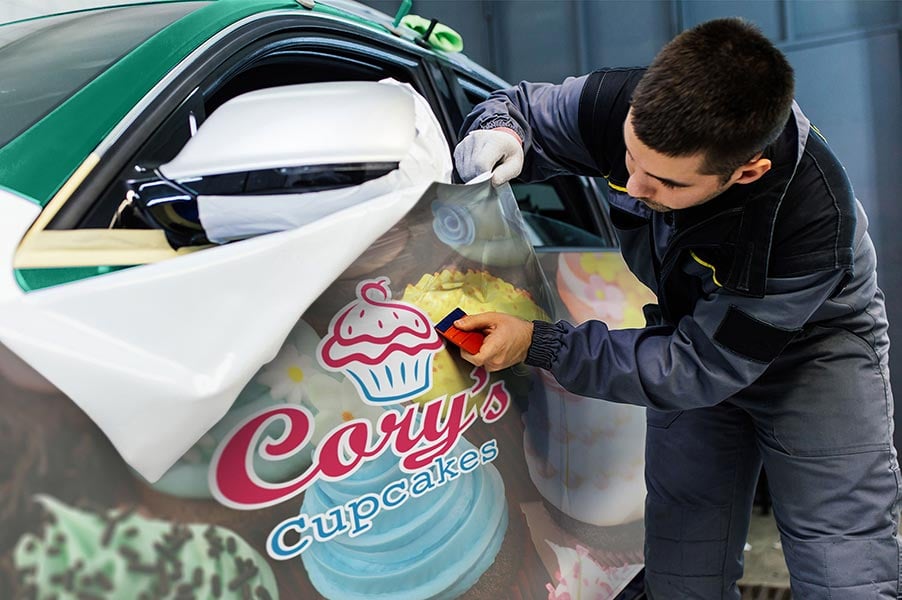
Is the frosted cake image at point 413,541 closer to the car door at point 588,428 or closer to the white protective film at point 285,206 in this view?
the car door at point 588,428

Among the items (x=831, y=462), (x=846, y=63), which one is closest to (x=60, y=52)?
(x=831, y=462)

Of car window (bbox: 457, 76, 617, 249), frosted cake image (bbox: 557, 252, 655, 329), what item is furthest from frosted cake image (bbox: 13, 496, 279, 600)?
car window (bbox: 457, 76, 617, 249)

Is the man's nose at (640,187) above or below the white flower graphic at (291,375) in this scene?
above

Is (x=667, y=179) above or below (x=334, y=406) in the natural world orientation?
above

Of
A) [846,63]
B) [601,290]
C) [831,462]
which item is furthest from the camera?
[846,63]

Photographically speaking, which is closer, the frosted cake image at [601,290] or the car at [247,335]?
the car at [247,335]

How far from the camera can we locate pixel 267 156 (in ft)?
2.91

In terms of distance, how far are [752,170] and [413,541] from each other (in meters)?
0.71

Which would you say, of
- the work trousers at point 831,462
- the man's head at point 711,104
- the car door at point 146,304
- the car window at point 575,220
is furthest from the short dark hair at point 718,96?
the car window at point 575,220

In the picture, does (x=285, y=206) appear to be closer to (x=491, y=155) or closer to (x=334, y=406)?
(x=334, y=406)

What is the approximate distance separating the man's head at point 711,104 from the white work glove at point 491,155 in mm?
218

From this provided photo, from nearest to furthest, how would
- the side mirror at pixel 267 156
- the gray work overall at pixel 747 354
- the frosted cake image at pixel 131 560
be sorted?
the frosted cake image at pixel 131 560 < the side mirror at pixel 267 156 < the gray work overall at pixel 747 354

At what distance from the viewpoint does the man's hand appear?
114 centimetres

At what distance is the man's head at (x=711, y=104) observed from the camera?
1073 mm
